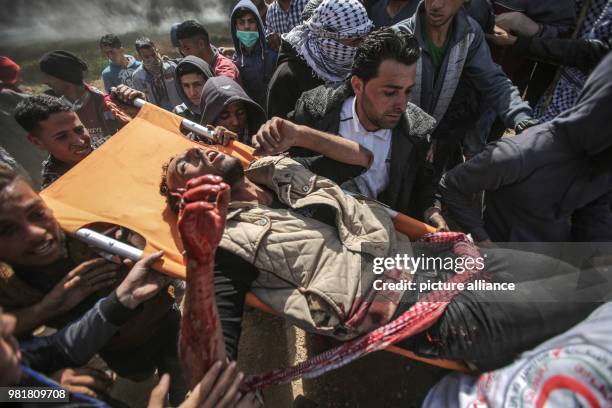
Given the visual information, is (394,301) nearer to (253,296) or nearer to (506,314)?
(506,314)

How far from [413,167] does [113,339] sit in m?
2.30

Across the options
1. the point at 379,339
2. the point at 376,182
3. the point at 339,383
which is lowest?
the point at 339,383

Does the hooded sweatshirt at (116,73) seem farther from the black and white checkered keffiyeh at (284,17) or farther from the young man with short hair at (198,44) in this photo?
the black and white checkered keffiyeh at (284,17)

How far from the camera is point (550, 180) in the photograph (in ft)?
5.98

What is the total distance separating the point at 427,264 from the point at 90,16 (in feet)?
37.9

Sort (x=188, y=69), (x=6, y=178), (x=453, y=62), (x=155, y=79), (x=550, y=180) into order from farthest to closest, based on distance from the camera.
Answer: (x=155, y=79), (x=188, y=69), (x=453, y=62), (x=550, y=180), (x=6, y=178)

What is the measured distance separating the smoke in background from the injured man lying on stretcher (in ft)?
31.7

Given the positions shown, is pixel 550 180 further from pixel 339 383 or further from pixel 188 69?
pixel 188 69

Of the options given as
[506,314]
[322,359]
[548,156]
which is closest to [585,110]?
[548,156]

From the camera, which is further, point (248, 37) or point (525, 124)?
point (248, 37)

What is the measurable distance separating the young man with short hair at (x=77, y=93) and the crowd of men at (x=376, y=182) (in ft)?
3.18

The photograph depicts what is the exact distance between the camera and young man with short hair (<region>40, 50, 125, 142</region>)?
3.78m

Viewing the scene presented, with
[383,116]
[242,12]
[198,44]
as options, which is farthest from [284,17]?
[383,116]

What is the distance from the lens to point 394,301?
173cm
